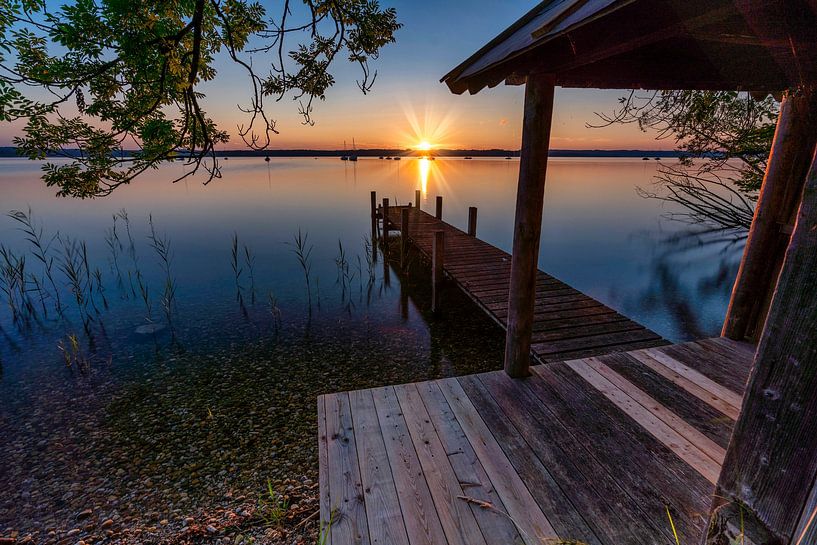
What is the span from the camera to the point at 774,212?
13.8 ft

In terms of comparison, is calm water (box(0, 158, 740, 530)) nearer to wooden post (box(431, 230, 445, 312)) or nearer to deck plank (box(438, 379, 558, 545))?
wooden post (box(431, 230, 445, 312))

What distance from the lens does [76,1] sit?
395 centimetres

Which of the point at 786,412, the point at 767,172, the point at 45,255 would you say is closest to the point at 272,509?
the point at 786,412

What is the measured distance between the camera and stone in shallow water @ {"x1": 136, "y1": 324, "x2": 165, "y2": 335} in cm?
884

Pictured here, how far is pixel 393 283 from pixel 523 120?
972 centimetres

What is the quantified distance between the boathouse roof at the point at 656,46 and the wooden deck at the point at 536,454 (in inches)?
107

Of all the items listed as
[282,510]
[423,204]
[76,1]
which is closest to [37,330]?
[76,1]

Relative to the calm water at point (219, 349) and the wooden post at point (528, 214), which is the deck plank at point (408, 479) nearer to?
the wooden post at point (528, 214)

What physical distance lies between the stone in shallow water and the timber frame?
28.6 feet

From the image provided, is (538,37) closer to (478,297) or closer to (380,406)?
(380,406)

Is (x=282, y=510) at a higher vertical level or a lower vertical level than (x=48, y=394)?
higher

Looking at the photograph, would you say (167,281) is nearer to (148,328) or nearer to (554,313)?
(148,328)

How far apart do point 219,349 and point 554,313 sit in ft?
23.0

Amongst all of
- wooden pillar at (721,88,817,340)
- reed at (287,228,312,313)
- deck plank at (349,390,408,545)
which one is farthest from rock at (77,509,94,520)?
wooden pillar at (721,88,817,340)
